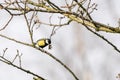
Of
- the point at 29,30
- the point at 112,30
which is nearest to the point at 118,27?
the point at 112,30

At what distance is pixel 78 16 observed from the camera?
3420 millimetres

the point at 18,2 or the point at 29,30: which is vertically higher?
the point at 18,2

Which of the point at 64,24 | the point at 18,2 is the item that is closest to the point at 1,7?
the point at 18,2

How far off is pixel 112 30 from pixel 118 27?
9cm

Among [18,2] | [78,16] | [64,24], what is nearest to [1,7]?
[18,2]

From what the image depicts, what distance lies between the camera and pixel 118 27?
357 cm

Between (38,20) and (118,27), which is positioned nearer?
(118,27)

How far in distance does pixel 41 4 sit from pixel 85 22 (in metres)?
0.49

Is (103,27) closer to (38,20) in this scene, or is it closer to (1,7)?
(38,20)

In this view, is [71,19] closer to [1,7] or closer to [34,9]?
[34,9]

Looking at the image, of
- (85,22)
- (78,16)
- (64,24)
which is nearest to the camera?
(78,16)

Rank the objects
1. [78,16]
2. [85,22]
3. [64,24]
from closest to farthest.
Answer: [78,16]
[85,22]
[64,24]

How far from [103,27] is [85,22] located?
0.20m

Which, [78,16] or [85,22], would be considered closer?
[78,16]
